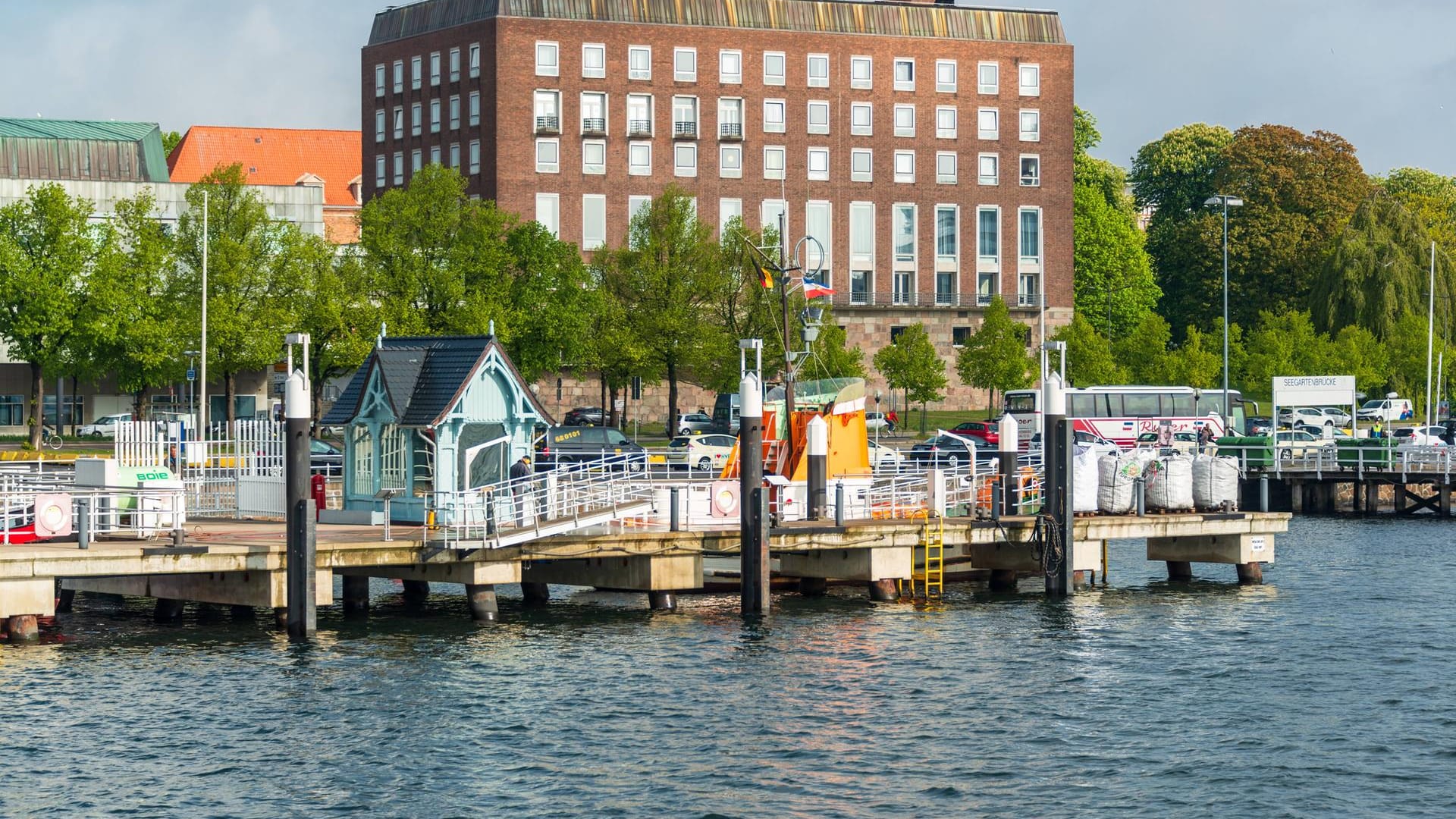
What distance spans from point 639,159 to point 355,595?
74.3 metres

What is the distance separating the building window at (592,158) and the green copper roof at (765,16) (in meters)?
6.91

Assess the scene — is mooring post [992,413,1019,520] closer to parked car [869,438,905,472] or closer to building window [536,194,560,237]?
parked car [869,438,905,472]

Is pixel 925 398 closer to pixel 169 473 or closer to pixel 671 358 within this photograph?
pixel 671 358

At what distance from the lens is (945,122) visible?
381 ft

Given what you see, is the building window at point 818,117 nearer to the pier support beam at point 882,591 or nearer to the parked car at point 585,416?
the parked car at point 585,416

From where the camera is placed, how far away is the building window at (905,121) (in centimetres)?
11512

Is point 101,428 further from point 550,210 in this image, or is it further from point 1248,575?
point 1248,575

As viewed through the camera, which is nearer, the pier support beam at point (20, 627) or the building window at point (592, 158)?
the pier support beam at point (20, 627)

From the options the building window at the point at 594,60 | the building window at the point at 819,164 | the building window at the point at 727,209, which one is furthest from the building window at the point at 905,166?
the building window at the point at 594,60

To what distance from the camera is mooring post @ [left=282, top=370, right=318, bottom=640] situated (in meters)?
31.9

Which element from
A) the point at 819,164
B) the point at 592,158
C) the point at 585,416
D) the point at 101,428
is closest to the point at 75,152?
the point at 101,428

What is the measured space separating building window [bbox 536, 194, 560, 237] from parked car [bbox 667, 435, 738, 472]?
4094 centimetres

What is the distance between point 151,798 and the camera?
2383 cm

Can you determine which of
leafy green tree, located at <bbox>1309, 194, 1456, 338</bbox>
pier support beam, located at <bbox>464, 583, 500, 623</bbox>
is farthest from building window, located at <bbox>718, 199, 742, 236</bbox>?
pier support beam, located at <bbox>464, 583, 500, 623</bbox>
